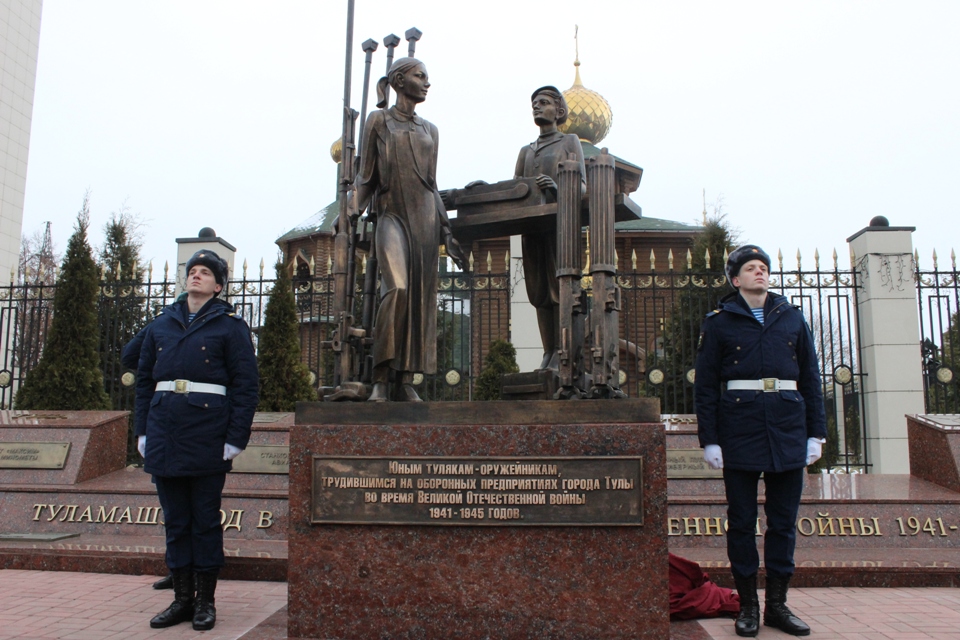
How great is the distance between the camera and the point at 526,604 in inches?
147

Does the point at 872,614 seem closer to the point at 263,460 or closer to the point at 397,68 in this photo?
the point at 397,68

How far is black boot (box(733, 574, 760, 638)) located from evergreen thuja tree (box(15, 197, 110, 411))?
898 cm

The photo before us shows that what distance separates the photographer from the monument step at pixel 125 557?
541 cm

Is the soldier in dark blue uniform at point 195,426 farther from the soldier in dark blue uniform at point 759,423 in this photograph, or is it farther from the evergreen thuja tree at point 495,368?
the evergreen thuja tree at point 495,368

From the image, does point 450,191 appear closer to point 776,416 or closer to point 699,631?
point 776,416

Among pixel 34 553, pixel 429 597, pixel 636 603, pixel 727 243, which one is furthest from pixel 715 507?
pixel 727 243

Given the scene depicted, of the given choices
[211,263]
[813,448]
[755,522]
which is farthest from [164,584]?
[813,448]

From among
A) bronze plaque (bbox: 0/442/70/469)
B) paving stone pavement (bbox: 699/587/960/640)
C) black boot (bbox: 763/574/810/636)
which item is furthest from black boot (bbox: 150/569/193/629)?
bronze plaque (bbox: 0/442/70/469)

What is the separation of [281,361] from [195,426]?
21.1 ft

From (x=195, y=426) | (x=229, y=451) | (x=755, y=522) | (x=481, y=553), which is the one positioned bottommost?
(x=481, y=553)

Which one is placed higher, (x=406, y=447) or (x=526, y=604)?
(x=406, y=447)

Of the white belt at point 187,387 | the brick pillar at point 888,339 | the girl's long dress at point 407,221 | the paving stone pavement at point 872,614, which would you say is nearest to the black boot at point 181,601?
the white belt at point 187,387

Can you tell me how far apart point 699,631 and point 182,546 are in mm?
2694

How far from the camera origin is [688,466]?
6484 millimetres
